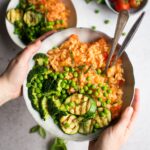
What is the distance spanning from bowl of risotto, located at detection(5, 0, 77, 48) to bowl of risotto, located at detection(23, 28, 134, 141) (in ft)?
0.91

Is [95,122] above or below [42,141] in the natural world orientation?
above

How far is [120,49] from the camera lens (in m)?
2.20

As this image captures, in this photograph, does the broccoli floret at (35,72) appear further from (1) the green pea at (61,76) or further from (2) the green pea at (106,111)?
(2) the green pea at (106,111)

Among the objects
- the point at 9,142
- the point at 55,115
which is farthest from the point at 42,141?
the point at 55,115

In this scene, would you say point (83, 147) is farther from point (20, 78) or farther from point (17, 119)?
point (20, 78)

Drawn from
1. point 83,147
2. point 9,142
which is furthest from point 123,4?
point 9,142

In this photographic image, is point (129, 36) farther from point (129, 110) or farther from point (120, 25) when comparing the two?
point (129, 110)

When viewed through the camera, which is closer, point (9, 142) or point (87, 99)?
point (87, 99)

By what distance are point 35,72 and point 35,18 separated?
0.48 meters

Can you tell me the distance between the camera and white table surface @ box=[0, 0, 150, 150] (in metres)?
2.63

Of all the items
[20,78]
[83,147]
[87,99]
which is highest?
[20,78]

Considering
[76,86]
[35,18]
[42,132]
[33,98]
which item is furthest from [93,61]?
[42,132]

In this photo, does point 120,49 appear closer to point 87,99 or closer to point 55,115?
point 87,99

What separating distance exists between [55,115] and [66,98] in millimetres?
134
